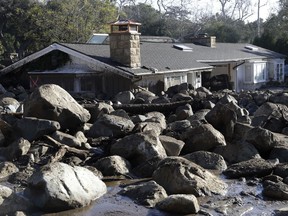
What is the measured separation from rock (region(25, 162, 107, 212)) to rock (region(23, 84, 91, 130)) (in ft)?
12.9

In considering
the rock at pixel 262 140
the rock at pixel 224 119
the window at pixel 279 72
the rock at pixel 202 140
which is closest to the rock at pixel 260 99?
the rock at pixel 224 119

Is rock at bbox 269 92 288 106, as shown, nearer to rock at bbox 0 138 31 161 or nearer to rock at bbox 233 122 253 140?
rock at bbox 233 122 253 140

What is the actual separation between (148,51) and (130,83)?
600 centimetres

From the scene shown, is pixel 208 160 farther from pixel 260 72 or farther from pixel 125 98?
pixel 260 72

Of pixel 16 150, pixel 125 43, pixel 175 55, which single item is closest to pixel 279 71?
pixel 175 55

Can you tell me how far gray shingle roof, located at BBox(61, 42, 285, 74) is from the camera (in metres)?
21.9

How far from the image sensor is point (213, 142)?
11.7 metres

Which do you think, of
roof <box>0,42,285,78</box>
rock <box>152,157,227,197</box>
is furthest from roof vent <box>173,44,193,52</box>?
rock <box>152,157,227,197</box>

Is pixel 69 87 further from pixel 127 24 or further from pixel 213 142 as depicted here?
pixel 213 142

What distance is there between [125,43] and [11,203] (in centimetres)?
1363

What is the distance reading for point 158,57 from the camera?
82.7 feet

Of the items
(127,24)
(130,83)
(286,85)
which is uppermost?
(127,24)

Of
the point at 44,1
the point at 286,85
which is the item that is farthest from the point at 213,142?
the point at 44,1

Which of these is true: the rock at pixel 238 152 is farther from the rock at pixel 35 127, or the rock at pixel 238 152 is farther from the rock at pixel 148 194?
the rock at pixel 35 127
